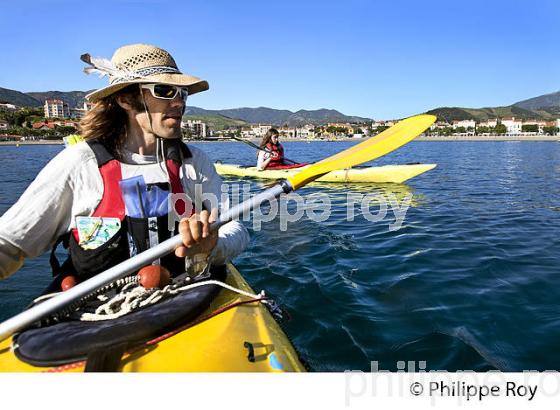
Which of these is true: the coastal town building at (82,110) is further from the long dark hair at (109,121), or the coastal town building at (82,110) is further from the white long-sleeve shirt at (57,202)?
the white long-sleeve shirt at (57,202)

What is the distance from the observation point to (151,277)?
2.72 meters

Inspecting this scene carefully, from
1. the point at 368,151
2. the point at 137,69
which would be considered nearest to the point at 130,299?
the point at 137,69

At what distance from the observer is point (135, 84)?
269 centimetres

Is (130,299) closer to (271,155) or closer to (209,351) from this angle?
(209,351)

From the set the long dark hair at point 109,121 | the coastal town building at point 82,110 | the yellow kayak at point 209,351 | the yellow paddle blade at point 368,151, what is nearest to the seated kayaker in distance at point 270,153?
the yellow paddle blade at point 368,151

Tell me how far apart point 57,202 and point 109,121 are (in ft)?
2.18

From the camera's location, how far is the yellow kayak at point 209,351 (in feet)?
6.54

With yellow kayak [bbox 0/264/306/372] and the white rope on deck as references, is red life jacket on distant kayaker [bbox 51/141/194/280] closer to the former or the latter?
the white rope on deck

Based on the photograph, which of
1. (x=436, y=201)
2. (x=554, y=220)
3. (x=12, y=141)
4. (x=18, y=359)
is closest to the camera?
(x=18, y=359)

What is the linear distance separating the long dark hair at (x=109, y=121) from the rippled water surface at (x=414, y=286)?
2.43 meters

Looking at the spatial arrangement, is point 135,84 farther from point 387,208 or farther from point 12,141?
point 12,141

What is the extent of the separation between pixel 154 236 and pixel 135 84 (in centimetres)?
102

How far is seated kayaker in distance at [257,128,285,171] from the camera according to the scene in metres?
16.0
